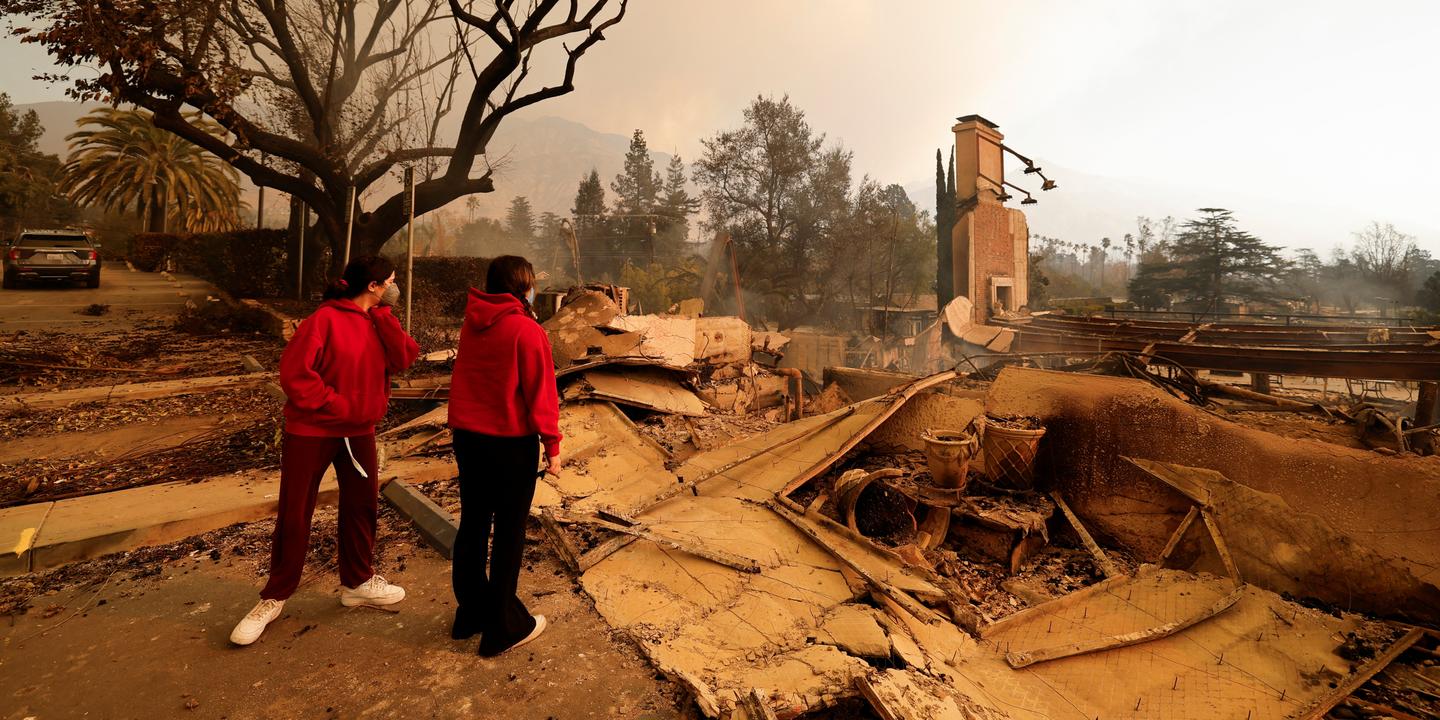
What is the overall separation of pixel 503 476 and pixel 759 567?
6.05 ft

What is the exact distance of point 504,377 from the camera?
2598 mm

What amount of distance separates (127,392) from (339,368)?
277 inches

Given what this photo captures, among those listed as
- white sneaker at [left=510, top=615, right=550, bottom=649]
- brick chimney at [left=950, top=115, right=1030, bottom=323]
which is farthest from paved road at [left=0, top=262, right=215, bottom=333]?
brick chimney at [left=950, top=115, right=1030, bottom=323]

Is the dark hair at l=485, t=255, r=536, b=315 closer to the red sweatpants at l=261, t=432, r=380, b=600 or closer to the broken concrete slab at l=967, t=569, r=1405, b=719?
the red sweatpants at l=261, t=432, r=380, b=600

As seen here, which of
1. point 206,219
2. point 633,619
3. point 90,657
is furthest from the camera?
point 206,219

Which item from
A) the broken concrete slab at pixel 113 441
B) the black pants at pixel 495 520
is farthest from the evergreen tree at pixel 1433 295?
the broken concrete slab at pixel 113 441

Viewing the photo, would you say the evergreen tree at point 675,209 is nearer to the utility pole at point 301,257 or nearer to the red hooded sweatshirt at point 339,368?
the utility pole at point 301,257

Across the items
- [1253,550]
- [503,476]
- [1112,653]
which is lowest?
[1112,653]

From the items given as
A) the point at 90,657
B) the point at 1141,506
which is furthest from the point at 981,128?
the point at 90,657

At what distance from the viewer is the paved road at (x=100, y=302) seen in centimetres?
1211

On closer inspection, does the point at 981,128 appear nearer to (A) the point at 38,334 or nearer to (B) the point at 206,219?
(A) the point at 38,334

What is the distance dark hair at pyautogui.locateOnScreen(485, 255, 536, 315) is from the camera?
9.00 ft

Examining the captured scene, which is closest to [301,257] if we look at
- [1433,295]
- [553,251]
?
[553,251]

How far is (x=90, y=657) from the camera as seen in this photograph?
2.59 metres
